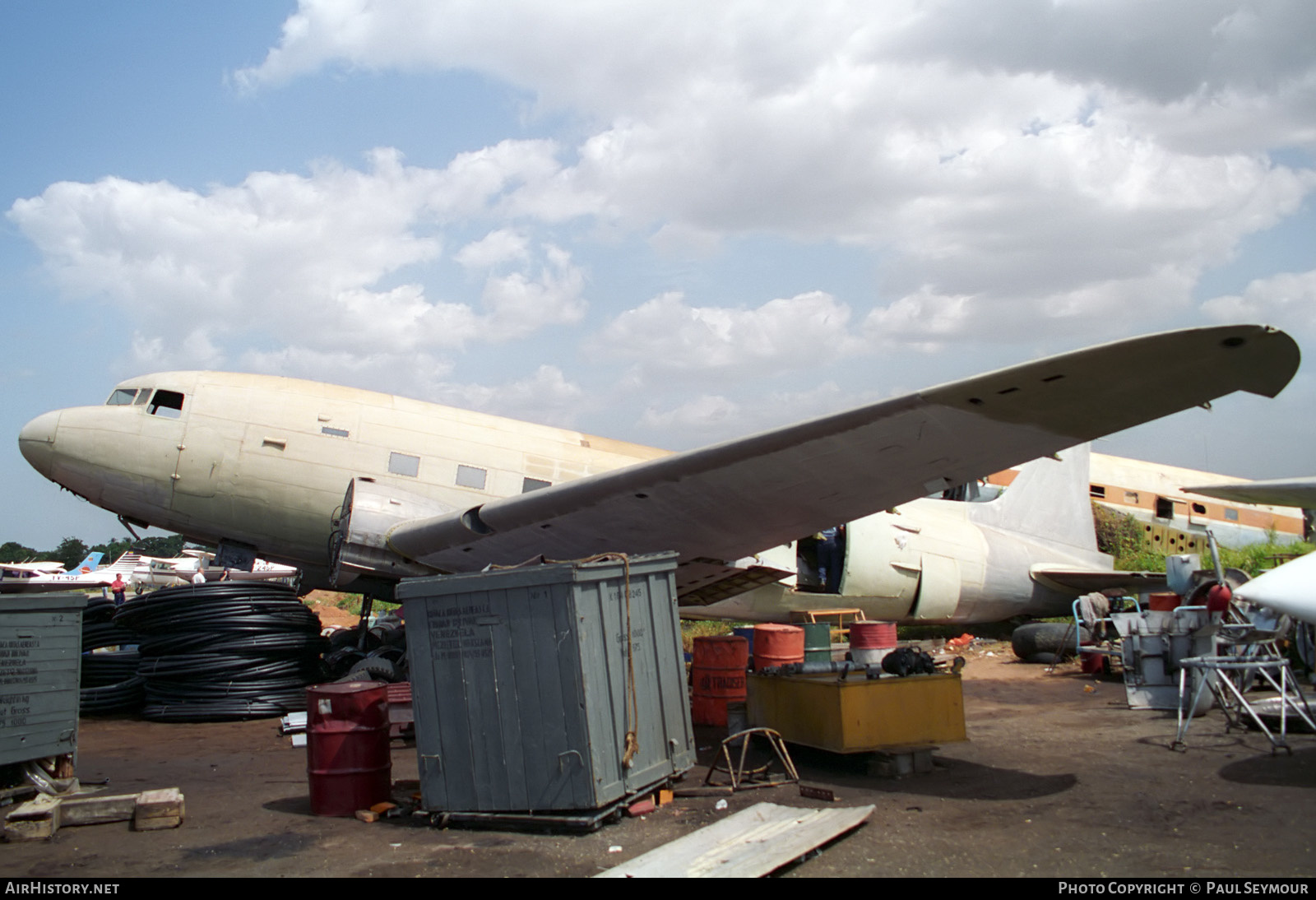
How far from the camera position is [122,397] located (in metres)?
11.9

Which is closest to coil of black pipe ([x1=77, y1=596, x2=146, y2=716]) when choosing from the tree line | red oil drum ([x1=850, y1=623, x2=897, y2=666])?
red oil drum ([x1=850, y1=623, x2=897, y2=666])

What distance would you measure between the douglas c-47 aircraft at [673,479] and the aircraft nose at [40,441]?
0.04 meters

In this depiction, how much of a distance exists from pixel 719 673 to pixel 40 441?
31.4 ft

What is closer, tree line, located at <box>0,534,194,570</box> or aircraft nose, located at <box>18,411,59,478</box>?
aircraft nose, located at <box>18,411,59,478</box>

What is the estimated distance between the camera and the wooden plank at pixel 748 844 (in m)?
4.50

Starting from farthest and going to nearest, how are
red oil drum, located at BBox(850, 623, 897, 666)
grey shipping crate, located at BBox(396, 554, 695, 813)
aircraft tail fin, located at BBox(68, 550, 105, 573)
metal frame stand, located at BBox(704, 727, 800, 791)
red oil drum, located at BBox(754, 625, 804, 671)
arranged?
1. aircraft tail fin, located at BBox(68, 550, 105, 573)
2. red oil drum, located at BBox(754, 625, 804, 671)
3. red oil drum, located at BBox(850, 623, 897, 666)
4. metal frame stand, located at BBox(704, 727, 800, 791)
5. grey shipping crate, located at BBox(396, 554, 695, 813)

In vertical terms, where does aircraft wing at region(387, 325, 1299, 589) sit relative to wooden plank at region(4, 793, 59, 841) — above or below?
above

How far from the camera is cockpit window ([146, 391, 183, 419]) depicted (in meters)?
11.7

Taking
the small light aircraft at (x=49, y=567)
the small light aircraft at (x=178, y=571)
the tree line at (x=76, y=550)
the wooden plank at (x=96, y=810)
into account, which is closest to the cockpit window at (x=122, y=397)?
the wooden plank at (x=96, y=810)

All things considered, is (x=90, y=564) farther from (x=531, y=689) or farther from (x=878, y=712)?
Answer: (x=878, y=712)

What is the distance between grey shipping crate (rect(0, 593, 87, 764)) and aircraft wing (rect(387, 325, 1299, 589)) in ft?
13.5

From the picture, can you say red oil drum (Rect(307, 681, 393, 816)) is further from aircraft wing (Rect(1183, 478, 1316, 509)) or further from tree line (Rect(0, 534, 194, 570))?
tree line (Rect(0, 534, 194, 570))

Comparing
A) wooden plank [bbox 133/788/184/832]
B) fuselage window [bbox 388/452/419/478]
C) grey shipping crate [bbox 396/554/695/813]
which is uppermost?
fuselage window [bbox 388/452/419/478]

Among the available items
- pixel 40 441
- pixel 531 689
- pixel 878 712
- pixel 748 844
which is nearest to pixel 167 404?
pixel 40 441
